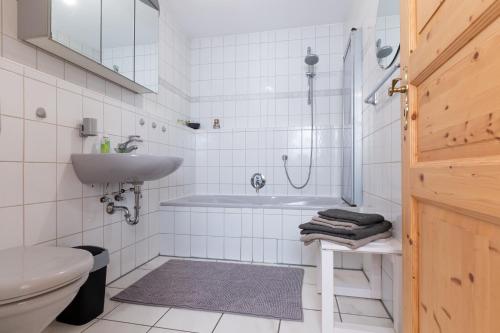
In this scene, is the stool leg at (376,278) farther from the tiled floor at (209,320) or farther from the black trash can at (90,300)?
the black trash can at (90,300)

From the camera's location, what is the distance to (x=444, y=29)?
62 cm

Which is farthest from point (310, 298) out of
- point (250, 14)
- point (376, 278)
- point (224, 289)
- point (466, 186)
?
point (250, 14)

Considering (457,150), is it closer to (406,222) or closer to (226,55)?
(406,222)

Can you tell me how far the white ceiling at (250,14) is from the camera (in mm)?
2549

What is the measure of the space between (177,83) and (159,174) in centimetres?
164

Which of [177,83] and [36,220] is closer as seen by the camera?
[36,220]

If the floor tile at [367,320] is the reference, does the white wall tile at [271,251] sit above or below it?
above

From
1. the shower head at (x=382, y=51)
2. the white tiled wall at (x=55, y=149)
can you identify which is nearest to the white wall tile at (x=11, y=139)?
the white tiled wall at (x=55, y=149)

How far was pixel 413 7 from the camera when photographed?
0.84m

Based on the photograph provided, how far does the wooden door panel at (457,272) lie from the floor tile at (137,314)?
3.95 ft

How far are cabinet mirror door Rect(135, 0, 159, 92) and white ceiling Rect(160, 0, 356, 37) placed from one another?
45 centimetres

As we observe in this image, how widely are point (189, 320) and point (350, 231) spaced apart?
92 centimetres

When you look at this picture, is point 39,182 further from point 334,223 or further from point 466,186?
point 466,186

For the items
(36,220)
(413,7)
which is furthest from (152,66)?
(413,7)
